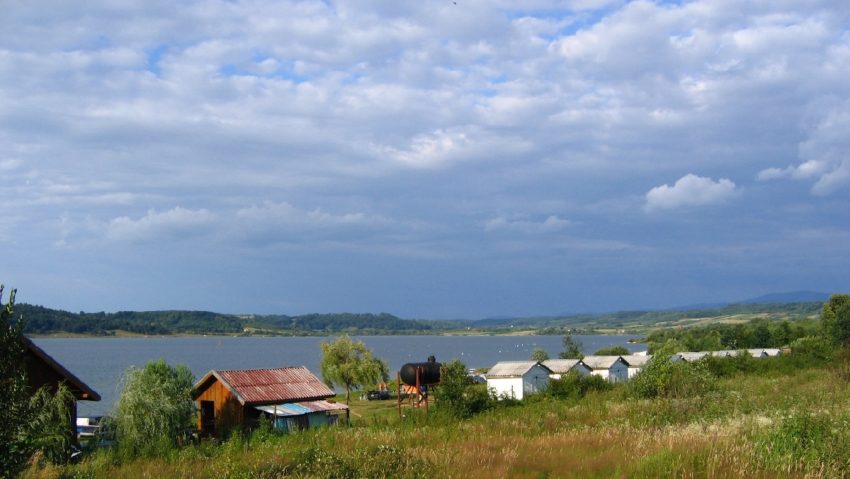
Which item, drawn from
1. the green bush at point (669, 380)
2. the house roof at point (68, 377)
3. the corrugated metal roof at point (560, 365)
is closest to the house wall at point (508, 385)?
the corrugated metal roof at point (560, 365)

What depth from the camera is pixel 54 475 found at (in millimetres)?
13727

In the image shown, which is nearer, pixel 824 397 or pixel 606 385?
pixel 824 397

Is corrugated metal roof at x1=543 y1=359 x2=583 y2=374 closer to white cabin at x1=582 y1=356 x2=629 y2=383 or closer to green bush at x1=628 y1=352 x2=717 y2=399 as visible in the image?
white cabin at x1=582 y1=356 x2=629 y2=383

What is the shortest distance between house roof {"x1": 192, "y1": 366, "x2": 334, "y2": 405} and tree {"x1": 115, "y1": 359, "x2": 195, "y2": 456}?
340cm

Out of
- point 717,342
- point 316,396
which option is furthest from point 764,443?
point 717,342

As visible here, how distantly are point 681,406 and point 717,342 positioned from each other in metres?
101

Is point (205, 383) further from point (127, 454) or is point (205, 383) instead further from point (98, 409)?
point (98, 409)

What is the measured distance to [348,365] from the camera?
65.1 meters

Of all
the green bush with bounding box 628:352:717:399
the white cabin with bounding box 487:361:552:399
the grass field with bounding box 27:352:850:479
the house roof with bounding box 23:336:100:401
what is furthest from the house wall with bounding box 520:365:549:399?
the house roof with bounding box 23:336:100:401

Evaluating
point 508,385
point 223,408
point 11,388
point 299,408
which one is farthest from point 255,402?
point 508,385

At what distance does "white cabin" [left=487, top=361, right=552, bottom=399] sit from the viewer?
62.4 m

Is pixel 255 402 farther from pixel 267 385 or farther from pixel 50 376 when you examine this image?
pixel 50 376

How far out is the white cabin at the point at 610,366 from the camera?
7525cm

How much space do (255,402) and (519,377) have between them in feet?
106
